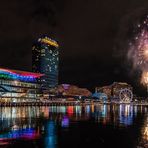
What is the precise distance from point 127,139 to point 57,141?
1089cm

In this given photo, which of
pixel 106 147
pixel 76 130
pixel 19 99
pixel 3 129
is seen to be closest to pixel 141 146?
pixel 106 147

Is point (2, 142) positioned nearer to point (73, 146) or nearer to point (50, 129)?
point (73, 146)

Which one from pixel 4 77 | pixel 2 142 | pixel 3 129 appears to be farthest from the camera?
pixel 4 77

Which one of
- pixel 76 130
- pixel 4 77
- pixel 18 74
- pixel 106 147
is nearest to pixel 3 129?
pixel 76 130

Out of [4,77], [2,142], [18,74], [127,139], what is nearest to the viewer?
[2,142]

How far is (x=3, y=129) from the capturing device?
54562mm

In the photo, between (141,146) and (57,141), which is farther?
(57,141)

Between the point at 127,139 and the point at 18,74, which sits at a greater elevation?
the point at 18,74

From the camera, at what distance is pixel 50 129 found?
58.8 meters

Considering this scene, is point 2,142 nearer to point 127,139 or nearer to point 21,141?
point 21,141

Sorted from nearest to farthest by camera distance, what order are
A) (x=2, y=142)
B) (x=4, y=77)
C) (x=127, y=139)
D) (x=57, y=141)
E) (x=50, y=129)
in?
(x=2, y=142) < (x=57, y=141) < (x=127, y=139) < (x=50, y=129) < (x=4, y=77)

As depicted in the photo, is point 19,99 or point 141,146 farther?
point 19,99

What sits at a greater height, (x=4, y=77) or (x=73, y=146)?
(x=4, y=77)

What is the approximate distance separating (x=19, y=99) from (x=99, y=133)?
129 meters
